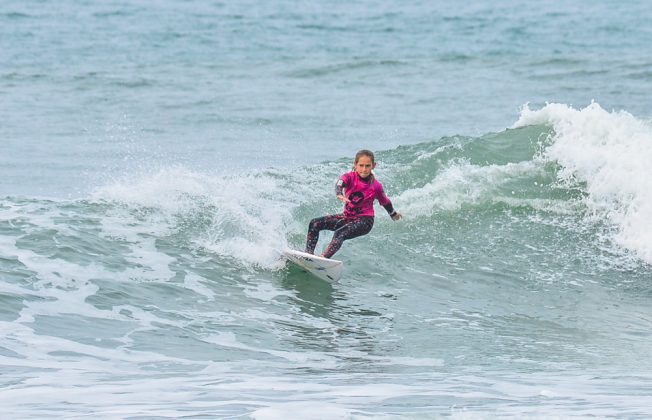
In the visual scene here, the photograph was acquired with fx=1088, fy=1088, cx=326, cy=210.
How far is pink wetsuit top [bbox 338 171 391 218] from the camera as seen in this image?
36.3ft

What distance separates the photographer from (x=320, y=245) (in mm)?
12562

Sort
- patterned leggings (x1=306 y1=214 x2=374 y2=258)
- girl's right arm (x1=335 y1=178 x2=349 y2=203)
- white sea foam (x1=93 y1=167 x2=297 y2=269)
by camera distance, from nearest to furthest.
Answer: girl's right arm (x1=335 y1=178 x2=349 y2=203) < patterned leggings (x1=306 y1=214 x2=374 y2=258) < white sea foam (x1=93 y1=167 x2=297 y2=269)

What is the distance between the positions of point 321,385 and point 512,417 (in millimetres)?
1581

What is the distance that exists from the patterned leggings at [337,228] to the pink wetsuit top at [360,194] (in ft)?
0.23

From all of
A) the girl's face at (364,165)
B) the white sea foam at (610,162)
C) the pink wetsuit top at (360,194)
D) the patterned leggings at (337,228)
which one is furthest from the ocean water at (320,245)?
the girl's face at (364,165)

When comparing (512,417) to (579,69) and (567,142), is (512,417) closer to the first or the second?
Answer: (567,142)

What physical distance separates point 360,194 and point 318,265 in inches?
33.2

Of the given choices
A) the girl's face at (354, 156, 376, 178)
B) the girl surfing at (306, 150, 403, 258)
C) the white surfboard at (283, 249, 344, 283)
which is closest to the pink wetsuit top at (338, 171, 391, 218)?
the girl surfing at (306, 150, 403, 258)

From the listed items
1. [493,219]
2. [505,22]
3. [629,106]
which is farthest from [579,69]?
[493,219]

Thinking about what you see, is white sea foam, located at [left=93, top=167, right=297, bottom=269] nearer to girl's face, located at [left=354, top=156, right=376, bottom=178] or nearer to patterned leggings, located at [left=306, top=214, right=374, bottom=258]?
patterned leggings, located at [left=306, top=214, right=374, bottom=258]

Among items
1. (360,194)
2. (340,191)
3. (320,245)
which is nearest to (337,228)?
(360,194)

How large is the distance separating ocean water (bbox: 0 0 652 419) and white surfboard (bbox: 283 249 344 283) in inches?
4.6

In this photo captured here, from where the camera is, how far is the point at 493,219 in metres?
14.0

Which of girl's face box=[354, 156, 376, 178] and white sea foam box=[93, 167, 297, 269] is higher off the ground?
Result: girl's face box=[354, 156, 376, 178]
